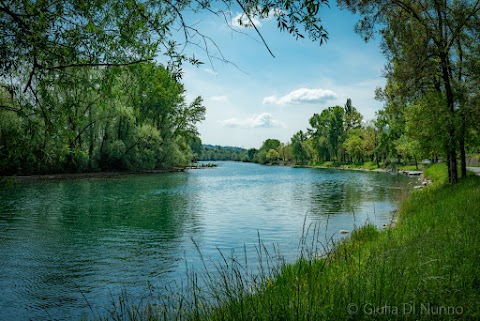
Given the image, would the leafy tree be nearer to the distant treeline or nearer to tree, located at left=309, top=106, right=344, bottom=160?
the distant treeline

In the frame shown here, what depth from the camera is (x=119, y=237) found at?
16.5 metres

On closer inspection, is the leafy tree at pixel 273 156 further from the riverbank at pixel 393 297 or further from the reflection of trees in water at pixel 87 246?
the riverbank at pixel 393 297

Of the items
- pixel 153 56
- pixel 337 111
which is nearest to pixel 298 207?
pixel 153 56

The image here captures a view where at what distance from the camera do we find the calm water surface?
9.81 meters

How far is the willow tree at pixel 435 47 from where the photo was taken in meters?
18.2

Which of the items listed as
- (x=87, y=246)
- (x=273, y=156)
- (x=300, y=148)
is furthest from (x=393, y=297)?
(x=273, y=156)

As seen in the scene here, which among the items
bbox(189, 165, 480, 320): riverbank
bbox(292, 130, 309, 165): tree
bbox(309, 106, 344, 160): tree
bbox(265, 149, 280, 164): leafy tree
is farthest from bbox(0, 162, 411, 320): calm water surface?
bbox(265, 149, 280, 164): leafy tree

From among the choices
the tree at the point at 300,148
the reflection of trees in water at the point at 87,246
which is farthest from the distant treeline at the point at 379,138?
the reflection of trees in water at the point at 87,246

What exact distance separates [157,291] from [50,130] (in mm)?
5476

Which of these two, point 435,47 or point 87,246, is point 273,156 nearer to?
point 435,47

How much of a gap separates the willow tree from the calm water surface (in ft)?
24.6

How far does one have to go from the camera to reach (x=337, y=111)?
108438 mm

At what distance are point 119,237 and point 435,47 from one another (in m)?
18.8

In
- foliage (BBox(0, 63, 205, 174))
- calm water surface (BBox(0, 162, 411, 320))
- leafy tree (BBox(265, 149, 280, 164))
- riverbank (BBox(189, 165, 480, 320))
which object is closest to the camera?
riverbank (BBox(189, 165, 480, 320))
